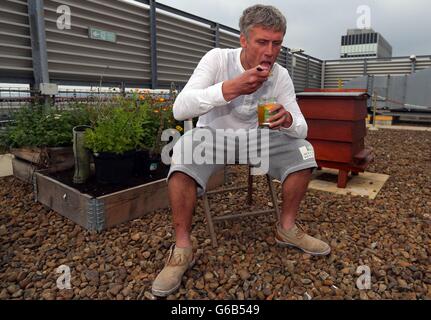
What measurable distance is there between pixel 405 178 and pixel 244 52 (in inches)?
122

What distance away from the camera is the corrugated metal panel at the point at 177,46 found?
7.44m

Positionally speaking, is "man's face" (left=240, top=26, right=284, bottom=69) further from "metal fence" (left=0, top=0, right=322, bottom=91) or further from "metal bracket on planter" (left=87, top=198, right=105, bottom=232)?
"metal fence" (left=0, top=0, right=322, bottom=91)

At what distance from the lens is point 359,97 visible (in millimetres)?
3311

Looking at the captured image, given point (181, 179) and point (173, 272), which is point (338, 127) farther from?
point (173, 272)

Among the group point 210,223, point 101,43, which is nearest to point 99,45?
point 101,43

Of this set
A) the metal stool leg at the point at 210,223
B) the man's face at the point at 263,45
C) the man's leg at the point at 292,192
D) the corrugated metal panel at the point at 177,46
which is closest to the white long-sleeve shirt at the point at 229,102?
the man's face at the point at 263,45

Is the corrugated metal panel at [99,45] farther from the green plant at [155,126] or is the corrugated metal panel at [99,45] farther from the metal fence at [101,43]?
the green plant at [155,126]

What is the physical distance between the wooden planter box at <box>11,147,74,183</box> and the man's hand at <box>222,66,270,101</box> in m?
2.04

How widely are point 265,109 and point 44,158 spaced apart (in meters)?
2.27

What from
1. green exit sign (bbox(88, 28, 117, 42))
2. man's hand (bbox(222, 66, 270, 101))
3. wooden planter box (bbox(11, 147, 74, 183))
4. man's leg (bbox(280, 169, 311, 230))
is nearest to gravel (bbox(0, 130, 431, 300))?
man's leg (bbox(280, 169, 311, 230))

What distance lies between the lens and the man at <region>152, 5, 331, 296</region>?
6.05 feet
